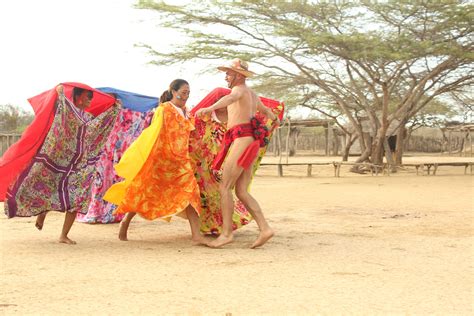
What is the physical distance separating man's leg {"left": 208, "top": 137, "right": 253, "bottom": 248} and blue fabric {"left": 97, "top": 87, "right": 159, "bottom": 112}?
6.07 ft

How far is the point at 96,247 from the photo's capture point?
6105 mm

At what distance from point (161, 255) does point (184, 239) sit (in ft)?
3.67

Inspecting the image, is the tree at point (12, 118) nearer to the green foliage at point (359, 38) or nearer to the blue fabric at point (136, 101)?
the green foliage at point (359, 38)

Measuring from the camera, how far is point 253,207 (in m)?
6.14

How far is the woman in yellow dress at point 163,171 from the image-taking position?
6109 mm

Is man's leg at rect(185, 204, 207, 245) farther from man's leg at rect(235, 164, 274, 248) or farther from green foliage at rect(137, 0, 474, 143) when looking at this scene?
green foliage at rect(137, 0, 474, 143)

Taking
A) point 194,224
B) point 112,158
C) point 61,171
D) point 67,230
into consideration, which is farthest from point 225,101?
point 112,158

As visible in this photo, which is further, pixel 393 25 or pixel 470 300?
pixel 393 25

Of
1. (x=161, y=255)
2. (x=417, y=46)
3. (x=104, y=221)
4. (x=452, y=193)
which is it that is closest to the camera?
(x=161, y=255)

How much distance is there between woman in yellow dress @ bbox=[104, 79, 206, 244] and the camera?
6.11 metres

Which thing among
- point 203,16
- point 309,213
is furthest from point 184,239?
point 203,16

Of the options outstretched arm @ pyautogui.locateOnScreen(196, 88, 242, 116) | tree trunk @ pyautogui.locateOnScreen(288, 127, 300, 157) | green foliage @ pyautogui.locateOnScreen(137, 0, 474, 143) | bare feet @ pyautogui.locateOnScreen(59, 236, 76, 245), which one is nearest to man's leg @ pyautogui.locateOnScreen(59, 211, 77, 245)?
bare feet @ pyautogui.locateOnScreen(59, 236, 76, 245)

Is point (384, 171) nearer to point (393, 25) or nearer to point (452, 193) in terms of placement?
point (393, 25)

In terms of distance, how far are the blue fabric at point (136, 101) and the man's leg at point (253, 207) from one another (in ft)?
6.35
